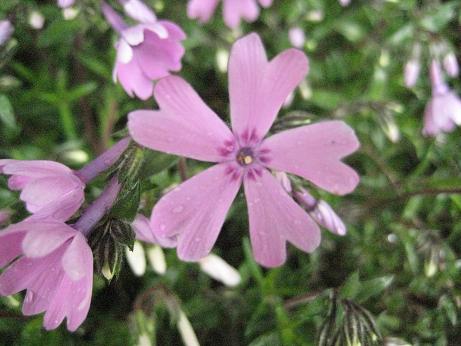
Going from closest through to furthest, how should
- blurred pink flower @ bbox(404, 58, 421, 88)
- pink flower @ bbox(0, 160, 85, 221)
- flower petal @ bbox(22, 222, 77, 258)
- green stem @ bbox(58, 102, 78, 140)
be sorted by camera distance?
flower petal @ bbox(22, 222, 77, 258) < pink flower @ bbox(0, 160, 85, 221) < green stem @ bbox(58, 102, 78, 140) < blurred pink flower @ bbox(404, 58, 421, 88)

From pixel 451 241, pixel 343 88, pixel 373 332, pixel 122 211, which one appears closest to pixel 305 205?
pixel 373 332

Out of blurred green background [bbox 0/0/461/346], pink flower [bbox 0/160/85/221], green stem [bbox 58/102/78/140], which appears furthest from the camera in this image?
green stem [bbox 58/102/78/140]

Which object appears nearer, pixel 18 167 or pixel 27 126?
pixel 18 167

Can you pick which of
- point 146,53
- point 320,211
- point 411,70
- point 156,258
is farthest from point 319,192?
point 411,70

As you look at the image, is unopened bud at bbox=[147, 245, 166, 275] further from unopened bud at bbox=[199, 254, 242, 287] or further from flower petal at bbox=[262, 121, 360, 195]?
flower petal at bbox=[262, 121, 360, 195]

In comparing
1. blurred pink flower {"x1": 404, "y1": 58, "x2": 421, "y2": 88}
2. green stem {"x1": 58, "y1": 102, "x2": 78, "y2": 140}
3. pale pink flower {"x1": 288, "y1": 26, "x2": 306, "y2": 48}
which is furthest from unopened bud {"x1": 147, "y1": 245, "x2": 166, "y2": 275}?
blurred pink flower {"x1": 404, "y1": 58, "x2": 421, "y2": 88}

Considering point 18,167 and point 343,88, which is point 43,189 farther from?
point 343,88

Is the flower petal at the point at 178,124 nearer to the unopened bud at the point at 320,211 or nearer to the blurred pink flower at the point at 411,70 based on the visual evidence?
the unopened bud at the point at 320,211

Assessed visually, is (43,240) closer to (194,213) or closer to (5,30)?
(194,213)
